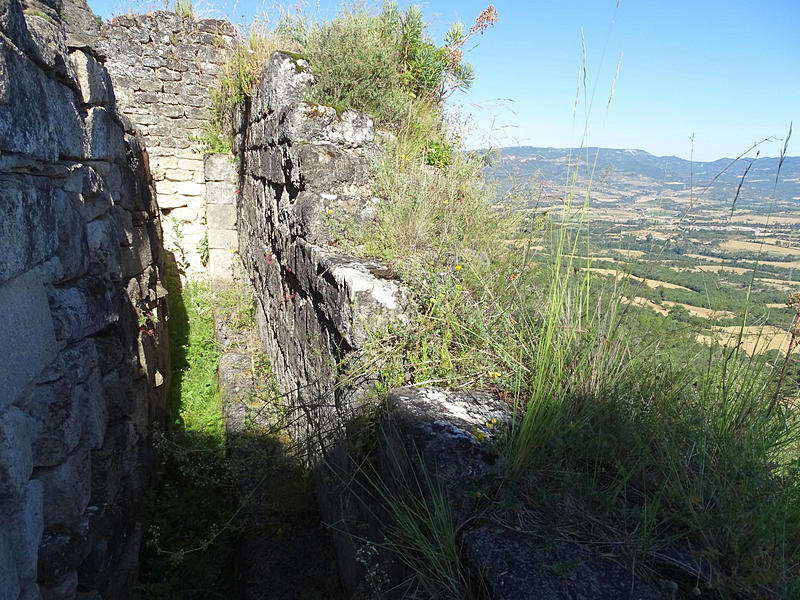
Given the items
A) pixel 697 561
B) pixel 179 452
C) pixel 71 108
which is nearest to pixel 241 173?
pixel 179 452

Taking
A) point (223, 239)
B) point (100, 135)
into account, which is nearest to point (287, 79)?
point (100, 135)

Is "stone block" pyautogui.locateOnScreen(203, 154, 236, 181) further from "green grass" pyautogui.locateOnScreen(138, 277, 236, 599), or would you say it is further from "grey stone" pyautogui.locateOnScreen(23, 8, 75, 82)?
"grey stone" pyautogui.locateOnScreen(23, 8, 75, 82)

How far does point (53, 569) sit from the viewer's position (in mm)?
1753

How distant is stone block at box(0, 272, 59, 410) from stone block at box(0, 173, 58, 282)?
0.20 feet

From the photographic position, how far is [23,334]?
154 cm

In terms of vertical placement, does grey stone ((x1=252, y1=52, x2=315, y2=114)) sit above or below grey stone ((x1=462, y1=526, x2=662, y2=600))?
above

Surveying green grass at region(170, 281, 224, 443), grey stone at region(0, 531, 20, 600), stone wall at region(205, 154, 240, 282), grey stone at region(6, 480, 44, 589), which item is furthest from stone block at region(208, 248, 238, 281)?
grey stone at region(0, 531, 20, 600)

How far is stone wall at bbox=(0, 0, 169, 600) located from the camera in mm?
1477

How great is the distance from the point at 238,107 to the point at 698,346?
5.38m

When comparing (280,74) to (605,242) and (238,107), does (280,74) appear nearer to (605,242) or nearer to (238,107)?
(238,107)

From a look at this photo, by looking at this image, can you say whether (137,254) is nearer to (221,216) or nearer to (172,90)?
(221,216)

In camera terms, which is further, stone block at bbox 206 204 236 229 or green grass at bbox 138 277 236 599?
stone block at bbox 206 204 236 229

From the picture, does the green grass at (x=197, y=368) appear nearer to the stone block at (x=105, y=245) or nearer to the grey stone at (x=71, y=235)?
the stone block at (x=105, y=245)

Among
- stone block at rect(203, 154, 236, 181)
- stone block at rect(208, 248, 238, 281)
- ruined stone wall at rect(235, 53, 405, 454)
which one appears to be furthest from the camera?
stone block at rect(208, 248, 238, 281)
